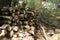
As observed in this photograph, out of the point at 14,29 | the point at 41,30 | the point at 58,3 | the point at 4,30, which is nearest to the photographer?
the point at 4,30

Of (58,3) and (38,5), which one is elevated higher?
(38,5)

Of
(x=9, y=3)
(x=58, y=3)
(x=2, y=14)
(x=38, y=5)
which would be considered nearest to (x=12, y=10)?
(x=2, y=14)

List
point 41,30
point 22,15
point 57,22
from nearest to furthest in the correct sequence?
point 22,15, point 41,30, point 57,22

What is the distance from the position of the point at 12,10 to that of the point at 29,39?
32.6 inches

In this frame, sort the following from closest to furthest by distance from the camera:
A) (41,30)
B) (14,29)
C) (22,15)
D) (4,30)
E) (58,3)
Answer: (4,30) → (14,29) → (22,15) → (41,30) → (58,3)

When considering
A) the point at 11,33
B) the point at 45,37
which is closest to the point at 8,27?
the point at 11,33

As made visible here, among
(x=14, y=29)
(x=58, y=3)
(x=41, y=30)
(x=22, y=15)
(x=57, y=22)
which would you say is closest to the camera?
(x=14, y=29)

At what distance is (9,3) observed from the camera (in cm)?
478

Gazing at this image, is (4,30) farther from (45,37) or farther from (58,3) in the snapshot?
(58,3)

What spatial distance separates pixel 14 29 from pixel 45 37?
3.39 feet

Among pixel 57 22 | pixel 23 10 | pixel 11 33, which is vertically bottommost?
pixel 57 22

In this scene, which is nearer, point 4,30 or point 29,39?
point 4,30

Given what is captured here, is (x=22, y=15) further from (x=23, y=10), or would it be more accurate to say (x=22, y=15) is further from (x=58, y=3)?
(x=58, y=3)

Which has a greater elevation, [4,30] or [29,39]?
[4,30]
